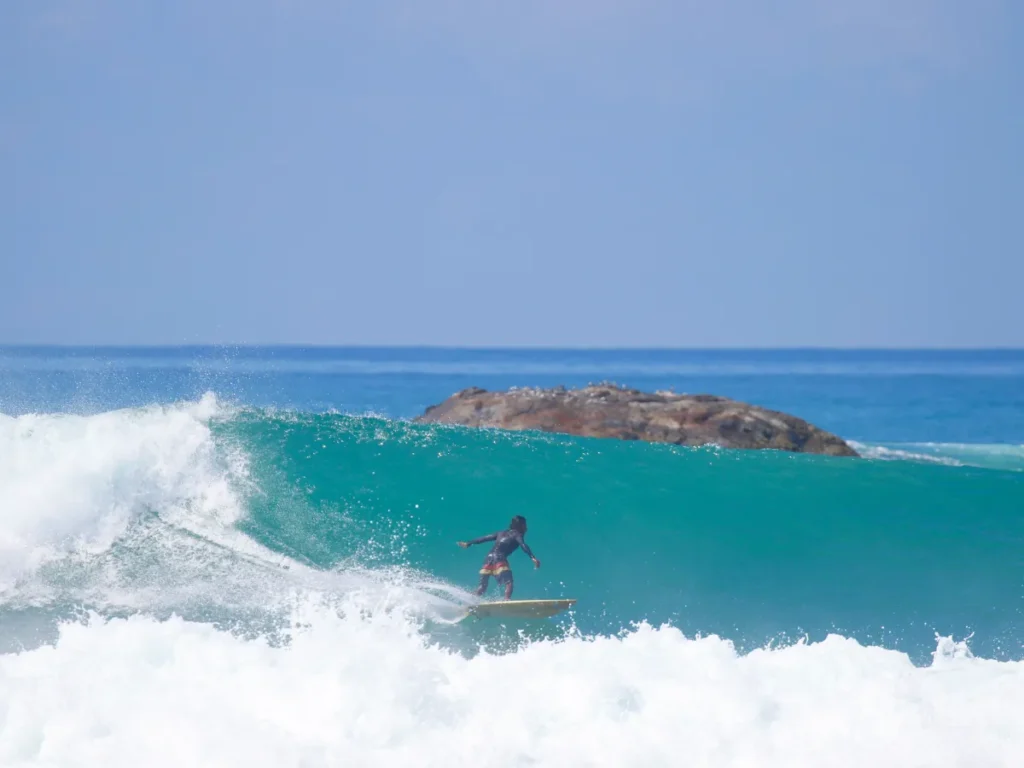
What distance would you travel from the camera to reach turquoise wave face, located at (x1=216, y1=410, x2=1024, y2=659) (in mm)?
12445

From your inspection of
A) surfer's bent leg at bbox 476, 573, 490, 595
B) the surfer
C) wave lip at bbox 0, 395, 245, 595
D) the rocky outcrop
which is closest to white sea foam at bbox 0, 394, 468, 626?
wave lip at bbox 0, 395, 245, 595

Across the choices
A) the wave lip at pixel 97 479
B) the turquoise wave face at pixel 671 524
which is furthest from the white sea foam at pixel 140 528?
the turquoise wave face at pixel 671 524

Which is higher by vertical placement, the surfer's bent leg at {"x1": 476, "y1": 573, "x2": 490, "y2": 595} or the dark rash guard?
the dark rash guard

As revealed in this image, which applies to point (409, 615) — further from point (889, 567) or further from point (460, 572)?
point (889, 567)

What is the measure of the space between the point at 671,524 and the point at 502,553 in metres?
3.17

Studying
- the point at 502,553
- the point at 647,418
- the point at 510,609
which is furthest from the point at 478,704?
the point at 647,418

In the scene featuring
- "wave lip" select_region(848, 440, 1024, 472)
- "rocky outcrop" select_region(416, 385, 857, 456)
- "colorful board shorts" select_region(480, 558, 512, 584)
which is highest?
"rocky outcrop" select_region(416, 385, 857, 456)

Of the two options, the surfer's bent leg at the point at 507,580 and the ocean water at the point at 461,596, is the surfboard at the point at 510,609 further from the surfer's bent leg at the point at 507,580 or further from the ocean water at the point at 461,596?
the surfer's bent leg at the point at 507,580

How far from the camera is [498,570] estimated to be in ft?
39.7

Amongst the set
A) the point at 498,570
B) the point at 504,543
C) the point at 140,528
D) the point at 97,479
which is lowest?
the point at 498,570

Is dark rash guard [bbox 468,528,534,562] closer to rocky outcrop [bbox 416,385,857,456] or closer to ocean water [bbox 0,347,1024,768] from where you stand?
ocean water [bbox 0,347,1024,768]

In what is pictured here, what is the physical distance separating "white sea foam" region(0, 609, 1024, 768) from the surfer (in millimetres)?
2607

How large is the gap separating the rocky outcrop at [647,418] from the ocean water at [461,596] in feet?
5.43

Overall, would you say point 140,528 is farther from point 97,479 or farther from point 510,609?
point 510,609
